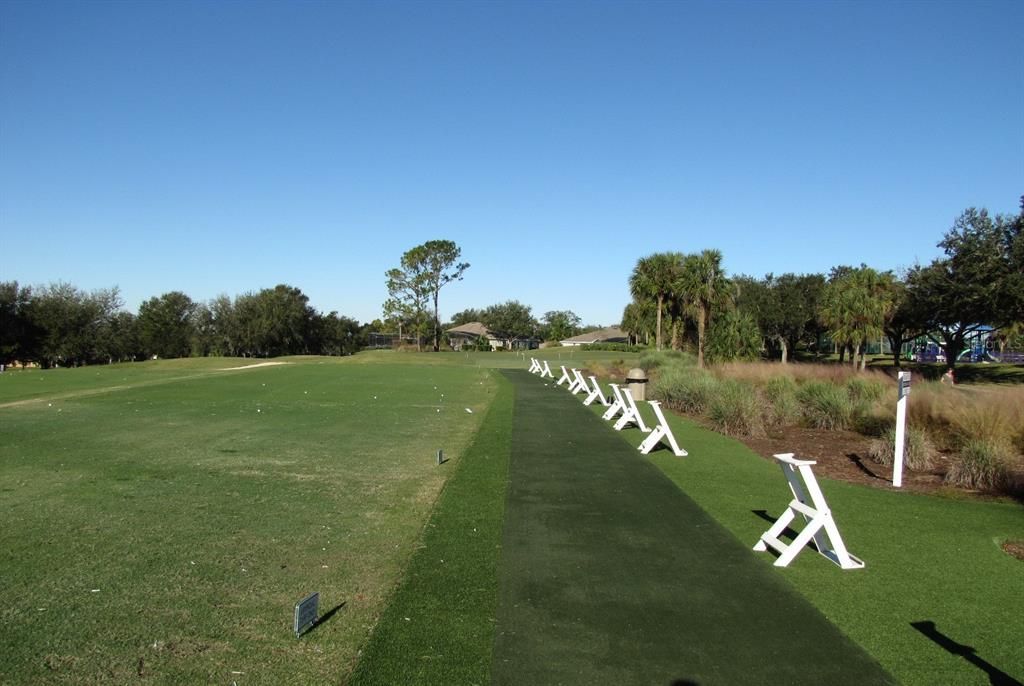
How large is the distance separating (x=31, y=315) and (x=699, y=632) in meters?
74.4

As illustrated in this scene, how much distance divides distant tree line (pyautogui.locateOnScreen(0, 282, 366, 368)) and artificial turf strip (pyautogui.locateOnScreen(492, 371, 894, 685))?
225ft

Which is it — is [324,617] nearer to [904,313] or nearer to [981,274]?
[981,274]

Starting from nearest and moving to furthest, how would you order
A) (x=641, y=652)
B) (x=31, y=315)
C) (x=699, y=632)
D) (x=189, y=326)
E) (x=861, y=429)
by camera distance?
(x=641, y=652) → (x=699, y=632) → (x=861, y=429) → (x=31, y=315) → (x=189, y=326)

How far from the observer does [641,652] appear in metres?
4.36

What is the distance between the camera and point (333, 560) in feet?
20.1

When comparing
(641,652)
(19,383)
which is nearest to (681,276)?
(19,383)

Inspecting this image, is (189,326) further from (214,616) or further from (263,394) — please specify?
(214,616)

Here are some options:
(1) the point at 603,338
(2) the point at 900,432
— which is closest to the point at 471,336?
(1) the point at 603,338

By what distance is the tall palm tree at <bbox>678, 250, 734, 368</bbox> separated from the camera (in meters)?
45.8

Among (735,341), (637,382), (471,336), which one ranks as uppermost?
(471,336)

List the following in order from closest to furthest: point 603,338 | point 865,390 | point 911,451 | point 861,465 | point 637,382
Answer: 1. point 911,451
2. point 861,465
3. point 865,390
4. point 637,382
5. point 603,338

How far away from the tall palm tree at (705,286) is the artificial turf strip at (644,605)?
126 ft

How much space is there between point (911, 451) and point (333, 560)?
971 centimetres

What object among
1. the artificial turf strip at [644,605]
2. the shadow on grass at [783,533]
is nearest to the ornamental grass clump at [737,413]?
the artificial turf strip at [644,605]
